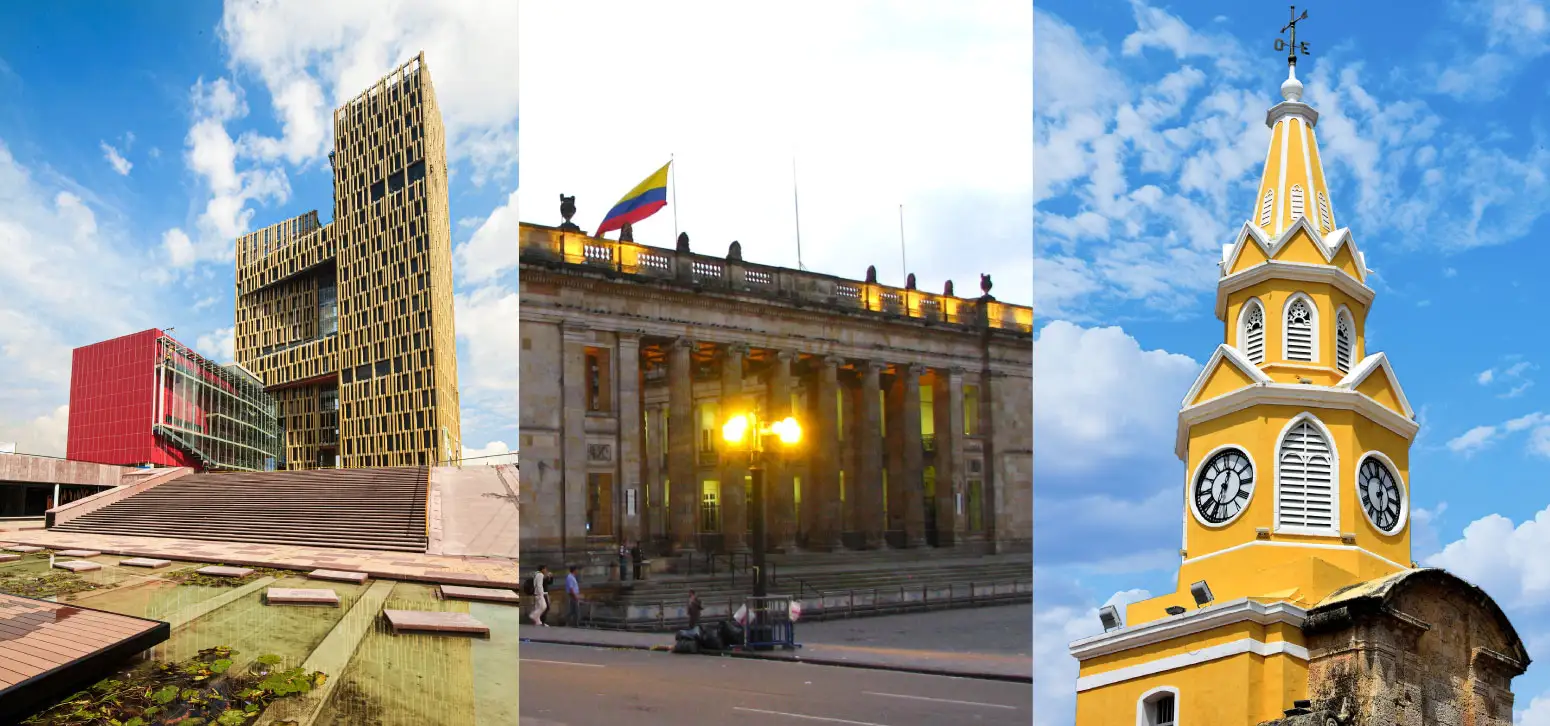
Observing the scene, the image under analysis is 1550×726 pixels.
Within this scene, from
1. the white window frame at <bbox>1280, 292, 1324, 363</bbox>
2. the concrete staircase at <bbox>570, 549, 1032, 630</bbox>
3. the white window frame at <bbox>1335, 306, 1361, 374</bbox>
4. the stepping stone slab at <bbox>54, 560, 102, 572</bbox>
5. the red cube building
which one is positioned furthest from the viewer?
the red cube building

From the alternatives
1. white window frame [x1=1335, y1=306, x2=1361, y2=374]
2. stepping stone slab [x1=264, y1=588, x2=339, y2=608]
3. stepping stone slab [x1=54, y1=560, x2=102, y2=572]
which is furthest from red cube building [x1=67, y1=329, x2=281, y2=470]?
white window frame [x1=1335, y1=306, x2=1361, y2=374]

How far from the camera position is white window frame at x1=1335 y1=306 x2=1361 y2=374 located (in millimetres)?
23766

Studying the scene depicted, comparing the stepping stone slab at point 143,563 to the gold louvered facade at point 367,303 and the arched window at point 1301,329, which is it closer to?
the arched window at point 1301,329

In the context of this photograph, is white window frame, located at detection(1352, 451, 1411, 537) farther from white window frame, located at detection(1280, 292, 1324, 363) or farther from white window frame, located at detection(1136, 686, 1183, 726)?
white window frame, located at detection(1136, 686, 1183, 726)

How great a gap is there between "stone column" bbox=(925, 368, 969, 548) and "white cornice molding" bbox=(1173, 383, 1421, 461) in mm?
6399

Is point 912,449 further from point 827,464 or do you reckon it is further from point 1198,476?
point 1198,476

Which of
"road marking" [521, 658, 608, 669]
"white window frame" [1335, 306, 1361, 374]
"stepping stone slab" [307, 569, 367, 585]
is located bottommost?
"road marking" [521, 658, 608, 669]

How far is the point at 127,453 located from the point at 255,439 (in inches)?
579

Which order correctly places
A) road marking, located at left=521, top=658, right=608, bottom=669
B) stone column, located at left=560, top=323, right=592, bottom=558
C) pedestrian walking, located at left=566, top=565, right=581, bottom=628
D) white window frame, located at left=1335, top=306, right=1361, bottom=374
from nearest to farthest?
road marking, located at left=521, top=658, right=608, bottom=669
pedestrian walking, located at left=566, top=565, right=581, bottom=628
stone column, located at left=560, top=323, right=592, bottom=558
white window frame, located at left=1335, top=306, right=1361, bottom=374

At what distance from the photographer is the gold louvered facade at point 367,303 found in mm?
67688

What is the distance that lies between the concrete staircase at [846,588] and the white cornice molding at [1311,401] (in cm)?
554

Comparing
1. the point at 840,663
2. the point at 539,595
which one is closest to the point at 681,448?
the point at 539,595

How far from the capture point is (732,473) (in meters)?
24.0

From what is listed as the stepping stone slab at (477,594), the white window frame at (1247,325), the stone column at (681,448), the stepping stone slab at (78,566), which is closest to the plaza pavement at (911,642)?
the stepping stone slab at (477,594)
